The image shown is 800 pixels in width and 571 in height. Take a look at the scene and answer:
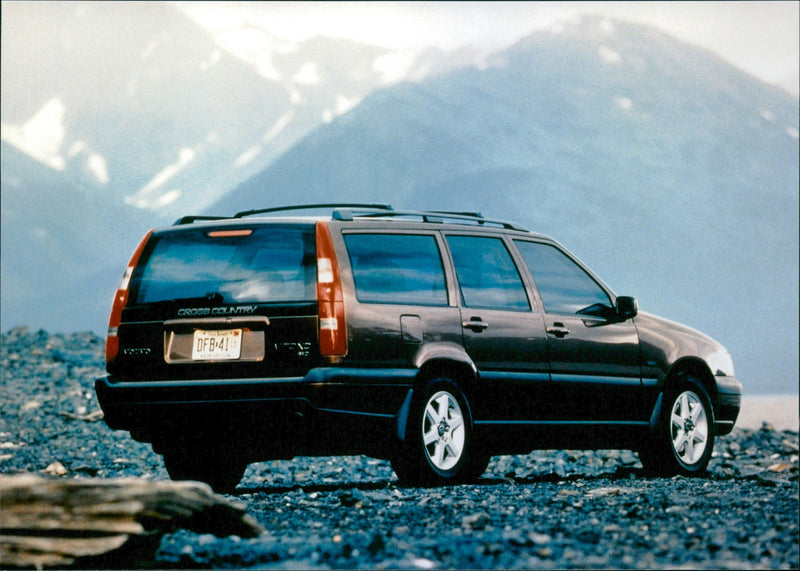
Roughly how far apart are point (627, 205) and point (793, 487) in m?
134

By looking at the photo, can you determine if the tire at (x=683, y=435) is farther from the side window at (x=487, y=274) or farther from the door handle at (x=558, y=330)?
the side window at (x=487, y=274)

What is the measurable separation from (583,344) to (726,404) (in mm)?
1895

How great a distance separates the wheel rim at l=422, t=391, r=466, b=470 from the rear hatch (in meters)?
1.07

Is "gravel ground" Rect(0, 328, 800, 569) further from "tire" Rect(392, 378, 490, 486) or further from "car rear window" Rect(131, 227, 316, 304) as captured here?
"car rear window" Rect(131, 227, 316, 304)

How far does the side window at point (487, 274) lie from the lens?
8695 millimetres

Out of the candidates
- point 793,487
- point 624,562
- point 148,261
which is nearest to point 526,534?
point 624,562

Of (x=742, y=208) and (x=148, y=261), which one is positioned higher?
(x=742, y=208)

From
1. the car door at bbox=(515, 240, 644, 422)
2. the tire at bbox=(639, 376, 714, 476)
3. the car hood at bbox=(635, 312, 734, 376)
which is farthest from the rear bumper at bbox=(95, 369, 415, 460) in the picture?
the tire at bbox=(639, 376, 714, 476)

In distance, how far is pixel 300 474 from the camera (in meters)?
13.6

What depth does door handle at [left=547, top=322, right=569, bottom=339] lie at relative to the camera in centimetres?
913

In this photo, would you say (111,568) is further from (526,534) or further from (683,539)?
(683,539)

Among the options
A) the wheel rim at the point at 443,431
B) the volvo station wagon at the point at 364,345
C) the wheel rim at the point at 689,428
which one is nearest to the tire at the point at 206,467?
the volvo station wagon at the point at 364,345

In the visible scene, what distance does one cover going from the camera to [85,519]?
18.7 feet

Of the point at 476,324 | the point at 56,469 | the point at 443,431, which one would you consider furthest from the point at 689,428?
the point at 56,469
